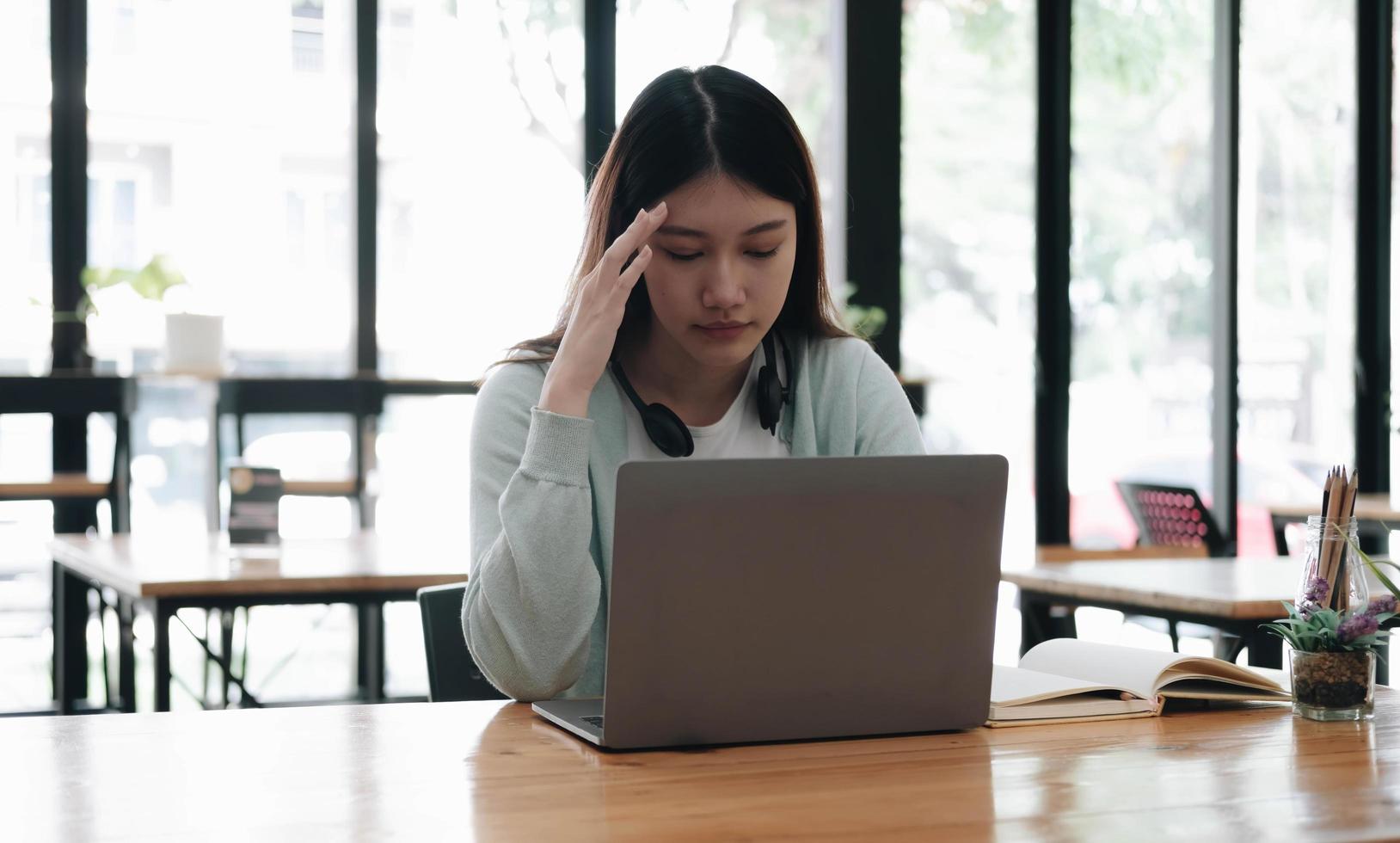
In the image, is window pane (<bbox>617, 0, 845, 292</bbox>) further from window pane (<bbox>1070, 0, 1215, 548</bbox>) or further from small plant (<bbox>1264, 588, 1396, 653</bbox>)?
small plant (<bbox>1264, 588, 1396, 653</bbox>)

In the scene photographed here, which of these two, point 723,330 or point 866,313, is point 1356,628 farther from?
point 866,313

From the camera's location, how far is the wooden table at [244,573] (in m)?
2.46

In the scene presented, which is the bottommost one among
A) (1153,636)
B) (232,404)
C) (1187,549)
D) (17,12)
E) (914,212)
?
(1153,636)

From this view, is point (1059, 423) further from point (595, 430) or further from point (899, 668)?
point (899, 668)

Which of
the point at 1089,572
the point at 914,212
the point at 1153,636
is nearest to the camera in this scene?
the point at 1089,572

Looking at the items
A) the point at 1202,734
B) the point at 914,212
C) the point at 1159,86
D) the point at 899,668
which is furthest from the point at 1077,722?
the point at 1159,86

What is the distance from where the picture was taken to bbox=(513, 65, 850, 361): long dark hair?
4.91 feet

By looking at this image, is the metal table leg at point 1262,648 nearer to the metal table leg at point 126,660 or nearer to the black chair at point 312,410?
the metal table leg at point 126,660

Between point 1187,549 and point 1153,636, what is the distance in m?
1.22

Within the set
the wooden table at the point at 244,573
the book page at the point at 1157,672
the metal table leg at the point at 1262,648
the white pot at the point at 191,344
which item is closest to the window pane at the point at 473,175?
the white pot at the point at 191,344

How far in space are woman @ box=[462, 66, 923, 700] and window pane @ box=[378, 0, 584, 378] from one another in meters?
3.41

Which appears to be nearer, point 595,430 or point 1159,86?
point 595,430

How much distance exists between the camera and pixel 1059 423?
5.57m

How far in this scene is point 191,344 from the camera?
440 cm
